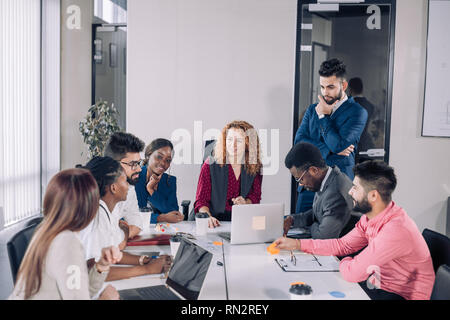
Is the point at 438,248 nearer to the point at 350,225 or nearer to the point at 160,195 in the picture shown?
the point at 350,225

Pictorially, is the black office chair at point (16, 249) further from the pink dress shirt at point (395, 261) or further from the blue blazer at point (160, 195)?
the pink dress shirt at point (395, 261)

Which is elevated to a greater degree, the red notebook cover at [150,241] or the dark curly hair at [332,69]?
the dark curly hair at [332,69]

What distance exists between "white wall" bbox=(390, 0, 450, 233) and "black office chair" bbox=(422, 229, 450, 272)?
203cm

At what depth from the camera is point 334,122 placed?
3910mm

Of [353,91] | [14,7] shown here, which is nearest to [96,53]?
[14,7]

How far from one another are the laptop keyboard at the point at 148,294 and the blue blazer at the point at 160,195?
1346 millimetres

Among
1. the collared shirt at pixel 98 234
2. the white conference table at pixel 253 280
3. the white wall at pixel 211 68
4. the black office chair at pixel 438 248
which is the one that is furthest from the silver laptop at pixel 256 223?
the white wall at pixel 211 68

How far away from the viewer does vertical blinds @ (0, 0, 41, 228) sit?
13.9 ft

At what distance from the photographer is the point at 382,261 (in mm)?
1926

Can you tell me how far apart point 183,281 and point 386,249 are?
878mm

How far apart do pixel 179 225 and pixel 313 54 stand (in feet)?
7.06

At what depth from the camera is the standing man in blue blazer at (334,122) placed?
3857 mm

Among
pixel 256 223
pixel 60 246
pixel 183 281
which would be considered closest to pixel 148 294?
pixel 183 281
